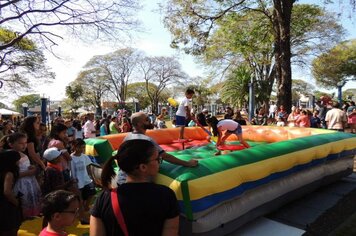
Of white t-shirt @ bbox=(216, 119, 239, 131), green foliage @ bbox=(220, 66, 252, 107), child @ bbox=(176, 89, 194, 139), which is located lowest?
white t-shirt @ bbox=(216, 119, 239, 131)

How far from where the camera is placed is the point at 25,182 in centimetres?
381

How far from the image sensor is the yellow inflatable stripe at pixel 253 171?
314 cm

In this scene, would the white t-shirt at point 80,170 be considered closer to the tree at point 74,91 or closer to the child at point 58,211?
the child at point 58,211

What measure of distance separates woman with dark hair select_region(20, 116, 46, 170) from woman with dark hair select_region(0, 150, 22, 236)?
1.46 meters

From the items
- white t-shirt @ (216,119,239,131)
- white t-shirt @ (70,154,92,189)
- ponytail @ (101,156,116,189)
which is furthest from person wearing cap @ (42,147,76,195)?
white t-shirt @ (216,119,239,131)

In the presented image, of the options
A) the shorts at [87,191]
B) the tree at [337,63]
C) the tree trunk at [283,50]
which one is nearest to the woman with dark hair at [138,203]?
the shorts at [87,191]

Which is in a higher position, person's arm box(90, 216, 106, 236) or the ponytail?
the ponytail

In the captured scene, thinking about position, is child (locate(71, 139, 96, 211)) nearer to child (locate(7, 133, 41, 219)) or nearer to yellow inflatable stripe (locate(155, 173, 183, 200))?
child (locate(7, 133, 41, 219))

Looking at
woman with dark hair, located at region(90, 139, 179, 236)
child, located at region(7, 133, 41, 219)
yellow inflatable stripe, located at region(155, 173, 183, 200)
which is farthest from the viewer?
child, located at region(7, 133, 41, 219)

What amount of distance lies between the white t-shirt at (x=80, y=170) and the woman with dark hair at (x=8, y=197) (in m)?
1.38

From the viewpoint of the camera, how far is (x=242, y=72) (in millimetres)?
26359

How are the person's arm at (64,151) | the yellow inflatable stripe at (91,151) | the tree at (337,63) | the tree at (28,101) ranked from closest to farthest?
the person's arm at (64,151) → the yellow inflatable stripe at (91,151) → the tree at (337,63) → the tree at (28,101)

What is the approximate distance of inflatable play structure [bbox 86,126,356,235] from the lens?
319 cm

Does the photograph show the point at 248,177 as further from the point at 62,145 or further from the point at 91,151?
the point at 91,151
